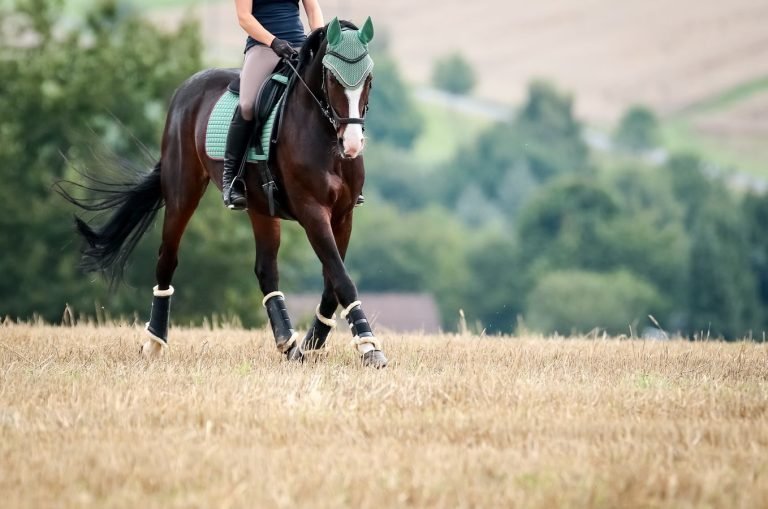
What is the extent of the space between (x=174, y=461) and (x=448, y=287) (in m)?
104

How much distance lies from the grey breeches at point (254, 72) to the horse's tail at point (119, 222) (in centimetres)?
222

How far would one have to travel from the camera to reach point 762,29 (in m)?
115

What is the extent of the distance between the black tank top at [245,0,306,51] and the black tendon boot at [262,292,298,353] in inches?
79.8

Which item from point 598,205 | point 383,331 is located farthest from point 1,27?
point 598,205

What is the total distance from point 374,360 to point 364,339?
0.64 feet

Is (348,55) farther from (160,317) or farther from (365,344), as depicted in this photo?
(160,317)

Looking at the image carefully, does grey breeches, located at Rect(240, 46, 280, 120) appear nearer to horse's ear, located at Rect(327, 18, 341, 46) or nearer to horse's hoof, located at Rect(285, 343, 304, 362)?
horse's ear, located at Rect(327, 18, 341, 46)

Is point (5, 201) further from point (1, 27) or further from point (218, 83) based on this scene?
point (218, 83)

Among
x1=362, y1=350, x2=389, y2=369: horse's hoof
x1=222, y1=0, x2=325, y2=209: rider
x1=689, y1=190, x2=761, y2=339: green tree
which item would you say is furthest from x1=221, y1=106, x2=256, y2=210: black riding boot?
x1=689, y1=190, x2=761, y2=339: green tree

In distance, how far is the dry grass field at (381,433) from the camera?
5.59 metres

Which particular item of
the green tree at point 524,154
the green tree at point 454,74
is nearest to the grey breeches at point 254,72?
the green tree at point 454,74

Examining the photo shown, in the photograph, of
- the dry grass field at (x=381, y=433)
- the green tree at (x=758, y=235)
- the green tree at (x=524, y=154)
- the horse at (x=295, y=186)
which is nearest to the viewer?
the dry grass field at (x=381, y=433)

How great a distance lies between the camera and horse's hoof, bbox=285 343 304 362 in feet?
33.4

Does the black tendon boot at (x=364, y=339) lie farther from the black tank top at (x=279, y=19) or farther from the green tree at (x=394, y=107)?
the green tree at (x=394, y=107)
